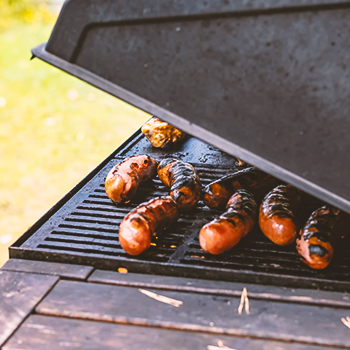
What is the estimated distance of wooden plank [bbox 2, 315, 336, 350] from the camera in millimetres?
1344

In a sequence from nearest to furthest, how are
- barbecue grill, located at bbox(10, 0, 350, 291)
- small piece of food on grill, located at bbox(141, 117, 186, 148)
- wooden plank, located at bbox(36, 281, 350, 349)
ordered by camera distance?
barbecue grill, located at bbox(10, 0, 350, 291) → wooden plank, located at bbox(36, 281, 350, 349) → small piece of food on grill, located at bbox(141, 117, 186, 148)

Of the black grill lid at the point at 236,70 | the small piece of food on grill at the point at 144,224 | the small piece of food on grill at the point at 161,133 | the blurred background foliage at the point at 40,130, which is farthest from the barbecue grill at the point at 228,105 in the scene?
the blurred background foliage at the point at 40,130

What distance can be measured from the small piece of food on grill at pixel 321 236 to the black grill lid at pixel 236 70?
0.34 m

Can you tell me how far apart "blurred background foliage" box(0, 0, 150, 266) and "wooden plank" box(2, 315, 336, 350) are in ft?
8.19

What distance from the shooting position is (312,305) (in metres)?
1.51

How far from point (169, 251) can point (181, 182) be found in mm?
448

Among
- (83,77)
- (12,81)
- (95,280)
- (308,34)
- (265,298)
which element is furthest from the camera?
(12,81)

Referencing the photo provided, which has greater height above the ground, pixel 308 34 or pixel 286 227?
pixel 308 34

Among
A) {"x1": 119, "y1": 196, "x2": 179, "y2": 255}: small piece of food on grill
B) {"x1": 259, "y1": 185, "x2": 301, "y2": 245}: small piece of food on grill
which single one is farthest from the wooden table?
{"x1": 259, "y1": 185, "x2": 301, "y2": 245}: small piece of food on grill

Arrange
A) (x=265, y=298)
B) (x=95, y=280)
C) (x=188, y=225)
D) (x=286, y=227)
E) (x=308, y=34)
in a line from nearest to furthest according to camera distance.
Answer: (x=308, y=34) → (x=265, y=298) → (x=95, y=280) → (x=286, y=227) → (x=188, y=225)

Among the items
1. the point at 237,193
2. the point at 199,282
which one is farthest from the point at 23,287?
the point at 237,193

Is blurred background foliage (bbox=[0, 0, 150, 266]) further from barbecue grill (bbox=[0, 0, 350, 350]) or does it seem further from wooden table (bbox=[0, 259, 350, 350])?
barbecue grill (bbox=[0, 0, 350, 350])

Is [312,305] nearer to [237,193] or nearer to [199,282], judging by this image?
[199,282]

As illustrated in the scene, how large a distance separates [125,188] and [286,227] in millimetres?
862
